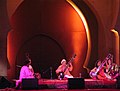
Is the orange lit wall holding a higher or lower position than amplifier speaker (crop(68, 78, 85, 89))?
higher

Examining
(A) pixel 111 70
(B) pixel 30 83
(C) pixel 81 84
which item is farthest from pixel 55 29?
(B) pixel 30 83

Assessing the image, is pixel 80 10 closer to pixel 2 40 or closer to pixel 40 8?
pixel 40 8

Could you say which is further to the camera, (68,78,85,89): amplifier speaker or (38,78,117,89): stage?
(38,78,117,89): stage

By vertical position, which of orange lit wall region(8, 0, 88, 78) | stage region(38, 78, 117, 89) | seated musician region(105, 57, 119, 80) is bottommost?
stage region(38, 78, 117, 89)

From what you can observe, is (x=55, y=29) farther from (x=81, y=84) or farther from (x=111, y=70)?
(x=81, y=84)

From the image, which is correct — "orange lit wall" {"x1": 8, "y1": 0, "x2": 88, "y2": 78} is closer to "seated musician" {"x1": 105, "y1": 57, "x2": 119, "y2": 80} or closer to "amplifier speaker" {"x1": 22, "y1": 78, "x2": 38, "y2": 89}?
"seated musician" {"x1": 105, "y1": 57, "x2": 119, "y2": 80}

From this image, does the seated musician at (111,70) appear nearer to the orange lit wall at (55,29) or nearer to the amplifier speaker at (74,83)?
the amplifier speaker at (74,83)

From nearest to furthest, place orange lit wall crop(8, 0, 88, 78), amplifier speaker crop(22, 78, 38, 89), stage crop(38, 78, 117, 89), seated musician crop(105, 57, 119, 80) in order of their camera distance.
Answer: amplifier speaker crop(22, 78, 38, 89), stage crop(38, 78, 117, 89), seated musician crop(105, 57, 119, 80), orange lit wall crop(8, 0, 88, 78)

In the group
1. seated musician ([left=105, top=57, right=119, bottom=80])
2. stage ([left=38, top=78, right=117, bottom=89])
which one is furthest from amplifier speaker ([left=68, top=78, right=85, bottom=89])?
seated musician ([left=105, top=57, right=119, bottom=80])

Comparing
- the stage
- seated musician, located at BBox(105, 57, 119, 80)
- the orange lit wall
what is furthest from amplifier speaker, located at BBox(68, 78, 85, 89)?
the orange lit wall

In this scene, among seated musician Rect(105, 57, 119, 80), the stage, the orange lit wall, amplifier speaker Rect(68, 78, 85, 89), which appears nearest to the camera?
amplifier speaker Rect(68, 78, 85, 89)

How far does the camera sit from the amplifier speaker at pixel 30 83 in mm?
9734

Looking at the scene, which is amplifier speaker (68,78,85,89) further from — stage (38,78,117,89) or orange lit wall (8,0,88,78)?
orange lit wall (8,0,88,78)

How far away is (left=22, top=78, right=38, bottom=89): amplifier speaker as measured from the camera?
973 cm
